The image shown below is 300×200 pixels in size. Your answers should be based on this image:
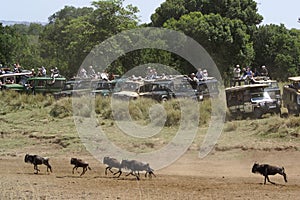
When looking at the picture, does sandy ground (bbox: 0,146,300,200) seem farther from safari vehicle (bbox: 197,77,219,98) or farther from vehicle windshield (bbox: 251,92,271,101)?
safari vehicle (bbox: 197,77,219,98)

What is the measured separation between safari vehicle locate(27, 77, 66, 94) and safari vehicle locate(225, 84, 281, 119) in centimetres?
1056

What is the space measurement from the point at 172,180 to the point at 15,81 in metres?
20.1

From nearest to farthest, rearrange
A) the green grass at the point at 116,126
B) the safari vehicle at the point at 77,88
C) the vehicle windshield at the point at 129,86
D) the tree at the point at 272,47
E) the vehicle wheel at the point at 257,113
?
the green grass at the point at 116,126, the vehicle wheel at the point at 257,113, the vehicle windshield at the point at 129,86, the safari vehicle at the point at 77,88, the tree at the point at 272,47

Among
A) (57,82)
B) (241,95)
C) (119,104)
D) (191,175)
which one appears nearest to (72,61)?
(57,82)

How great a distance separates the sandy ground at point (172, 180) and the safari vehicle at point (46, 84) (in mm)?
11170

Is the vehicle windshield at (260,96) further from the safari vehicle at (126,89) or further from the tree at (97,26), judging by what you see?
the tree at (97,26)

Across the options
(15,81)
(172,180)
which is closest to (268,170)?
(172,180)

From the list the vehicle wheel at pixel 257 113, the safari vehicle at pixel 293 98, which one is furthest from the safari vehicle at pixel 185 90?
the safari vehicle at pixel 293 98

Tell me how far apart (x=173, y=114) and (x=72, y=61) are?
2313 centimetres

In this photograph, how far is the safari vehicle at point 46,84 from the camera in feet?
107

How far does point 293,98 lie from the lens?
25.6 m

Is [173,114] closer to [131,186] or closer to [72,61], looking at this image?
[131,186]

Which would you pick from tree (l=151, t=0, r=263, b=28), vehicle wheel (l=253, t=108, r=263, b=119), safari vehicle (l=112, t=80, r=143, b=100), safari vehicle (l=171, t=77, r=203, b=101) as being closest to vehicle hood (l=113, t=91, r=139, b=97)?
safari vehicle (l=112, t=80, r=143, b=100)

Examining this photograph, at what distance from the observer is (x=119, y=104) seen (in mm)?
27672
